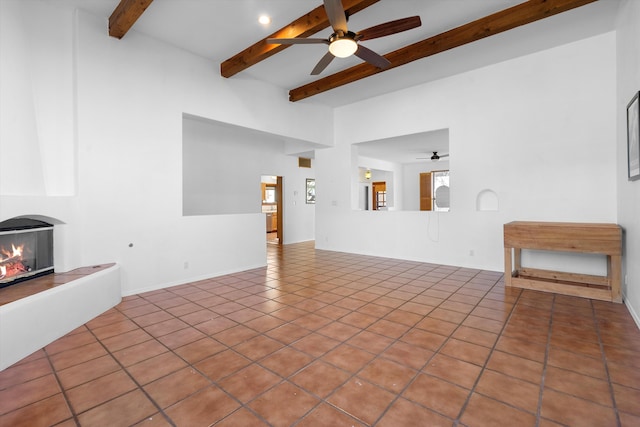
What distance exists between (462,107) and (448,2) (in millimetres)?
2226

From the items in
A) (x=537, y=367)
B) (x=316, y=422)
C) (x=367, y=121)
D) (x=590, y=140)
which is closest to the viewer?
(x=316, y=422)

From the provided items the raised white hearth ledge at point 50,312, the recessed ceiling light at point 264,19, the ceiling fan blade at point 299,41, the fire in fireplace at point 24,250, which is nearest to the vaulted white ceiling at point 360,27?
the recessed ceiling light at point 264,19

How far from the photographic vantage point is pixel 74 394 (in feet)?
6.31

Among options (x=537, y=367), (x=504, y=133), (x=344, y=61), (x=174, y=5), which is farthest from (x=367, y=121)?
(x=537, y=367)

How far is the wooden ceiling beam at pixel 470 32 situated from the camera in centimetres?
340

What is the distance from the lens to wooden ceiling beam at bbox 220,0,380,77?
3234 millimetres

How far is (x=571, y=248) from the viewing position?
11.9 feet

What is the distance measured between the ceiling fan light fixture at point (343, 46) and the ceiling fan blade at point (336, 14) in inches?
3.7

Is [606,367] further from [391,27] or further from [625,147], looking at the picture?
[391,27]

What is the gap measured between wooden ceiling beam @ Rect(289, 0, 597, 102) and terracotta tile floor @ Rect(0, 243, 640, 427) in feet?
10.9

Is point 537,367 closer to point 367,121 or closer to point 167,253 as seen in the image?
point 167,253

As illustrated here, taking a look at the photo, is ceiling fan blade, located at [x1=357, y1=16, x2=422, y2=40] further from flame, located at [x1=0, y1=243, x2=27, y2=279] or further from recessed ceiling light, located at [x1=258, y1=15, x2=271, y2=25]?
flame, located at [x1=0, y1=243, x2=27, y2=279]

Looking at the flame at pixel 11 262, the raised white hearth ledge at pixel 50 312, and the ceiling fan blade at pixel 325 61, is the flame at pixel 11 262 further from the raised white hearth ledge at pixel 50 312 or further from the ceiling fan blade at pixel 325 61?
the ceiling fan blade at pixel 325 61

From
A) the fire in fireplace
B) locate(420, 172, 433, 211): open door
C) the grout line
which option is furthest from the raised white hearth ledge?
locate(420, 172, 433, 211): open door
